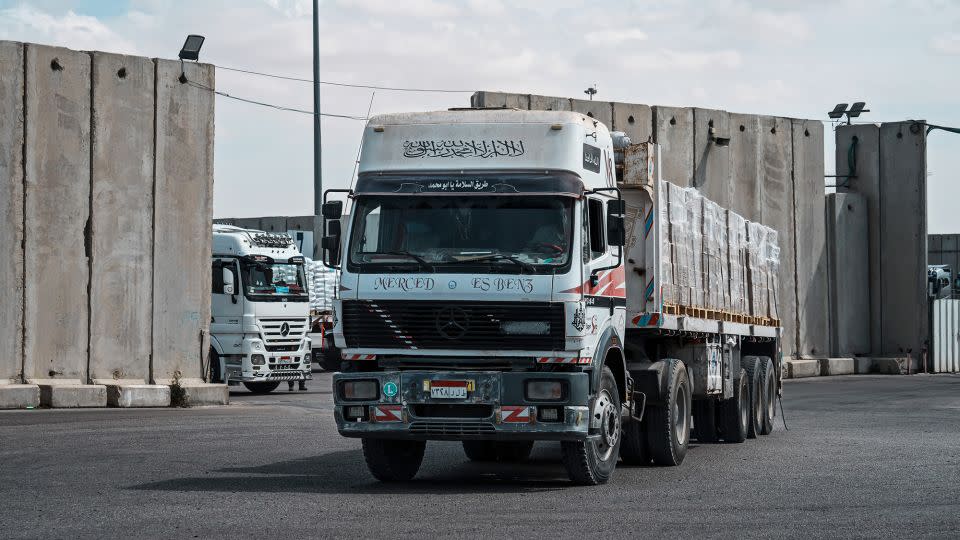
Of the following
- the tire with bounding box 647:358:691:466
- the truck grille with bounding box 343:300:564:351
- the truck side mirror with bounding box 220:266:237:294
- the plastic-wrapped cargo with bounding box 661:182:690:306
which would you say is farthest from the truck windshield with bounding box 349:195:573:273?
the truck side mirror with bounding box 220:266:237:294

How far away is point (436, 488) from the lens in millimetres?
13141

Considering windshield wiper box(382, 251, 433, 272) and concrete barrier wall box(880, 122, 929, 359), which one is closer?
windshield wiper box(382, 251, 433, 272)

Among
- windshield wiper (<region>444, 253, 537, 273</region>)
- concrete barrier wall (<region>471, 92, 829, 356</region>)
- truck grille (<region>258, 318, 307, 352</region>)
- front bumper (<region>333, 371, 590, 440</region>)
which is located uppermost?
concrete barrier wall (<region>471, 92, 829, 356</region>)

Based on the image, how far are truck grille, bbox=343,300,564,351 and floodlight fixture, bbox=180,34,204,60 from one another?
14628 millimetres

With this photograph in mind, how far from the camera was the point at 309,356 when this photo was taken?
103ft

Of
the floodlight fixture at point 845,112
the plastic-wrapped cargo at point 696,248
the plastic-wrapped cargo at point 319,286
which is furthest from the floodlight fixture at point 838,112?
the plastic-wrapped cargo at point 696,248

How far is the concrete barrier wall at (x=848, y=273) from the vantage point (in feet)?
137

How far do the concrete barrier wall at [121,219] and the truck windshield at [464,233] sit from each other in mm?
12794

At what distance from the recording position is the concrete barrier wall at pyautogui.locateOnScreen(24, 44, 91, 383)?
23.7 m

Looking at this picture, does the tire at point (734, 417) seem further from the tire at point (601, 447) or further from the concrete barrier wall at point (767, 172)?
the concrete barrier wall at point (767, 172)

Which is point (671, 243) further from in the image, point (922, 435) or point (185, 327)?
point (185, 327)

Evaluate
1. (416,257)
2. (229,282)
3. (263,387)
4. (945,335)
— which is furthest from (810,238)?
(416,257)

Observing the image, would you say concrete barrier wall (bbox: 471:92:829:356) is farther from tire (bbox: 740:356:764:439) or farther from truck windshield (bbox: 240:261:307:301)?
tire (bbox: 740:356:764:439)

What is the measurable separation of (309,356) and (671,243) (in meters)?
17.3
